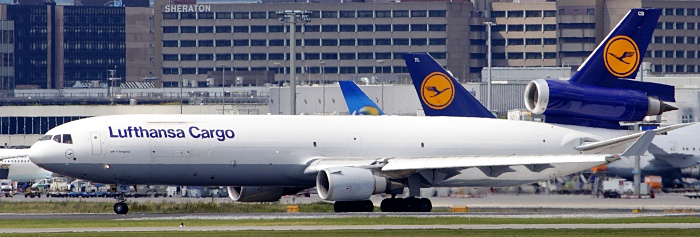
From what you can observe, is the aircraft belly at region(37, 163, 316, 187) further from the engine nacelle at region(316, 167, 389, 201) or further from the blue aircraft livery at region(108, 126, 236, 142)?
the engine nacelle at region(316, 167, 389, 201)

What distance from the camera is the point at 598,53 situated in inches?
2781

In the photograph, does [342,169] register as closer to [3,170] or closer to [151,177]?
[151,177]

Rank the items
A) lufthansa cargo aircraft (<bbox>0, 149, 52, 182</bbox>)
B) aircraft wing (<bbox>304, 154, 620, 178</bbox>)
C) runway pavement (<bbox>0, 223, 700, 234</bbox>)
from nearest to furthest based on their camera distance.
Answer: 1. runway pavement (<bbox>0, 223, 700, 234</bbox>)
2. aircraft wing (<bbox>304, 154, 620, 178</bbox>)
3. lufthansa cargo aircraft (<bbox>0, 149, 52, 182</bbox>)

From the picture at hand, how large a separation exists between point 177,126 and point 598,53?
20576 millimetres

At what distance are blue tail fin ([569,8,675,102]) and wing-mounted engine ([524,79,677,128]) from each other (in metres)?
0.33

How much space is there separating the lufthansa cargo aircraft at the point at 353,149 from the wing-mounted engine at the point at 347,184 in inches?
2.1

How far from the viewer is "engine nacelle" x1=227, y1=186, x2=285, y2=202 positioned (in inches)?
2685

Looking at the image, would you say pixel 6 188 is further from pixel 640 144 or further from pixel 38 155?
pixel 640 144

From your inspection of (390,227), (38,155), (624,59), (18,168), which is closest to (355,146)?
(624,59)

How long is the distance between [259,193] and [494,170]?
1092cm

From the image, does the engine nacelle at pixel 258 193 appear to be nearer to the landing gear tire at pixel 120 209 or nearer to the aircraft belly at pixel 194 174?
the aircraft belly at pixel 194 174

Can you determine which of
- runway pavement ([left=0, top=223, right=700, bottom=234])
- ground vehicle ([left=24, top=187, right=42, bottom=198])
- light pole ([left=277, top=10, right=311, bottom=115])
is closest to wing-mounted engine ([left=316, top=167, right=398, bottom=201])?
runway pavement ([left=0, top=223, right=700, bottom=234])

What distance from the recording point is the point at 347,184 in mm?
64188

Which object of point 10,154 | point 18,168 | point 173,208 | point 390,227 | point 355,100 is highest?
point 355,100
